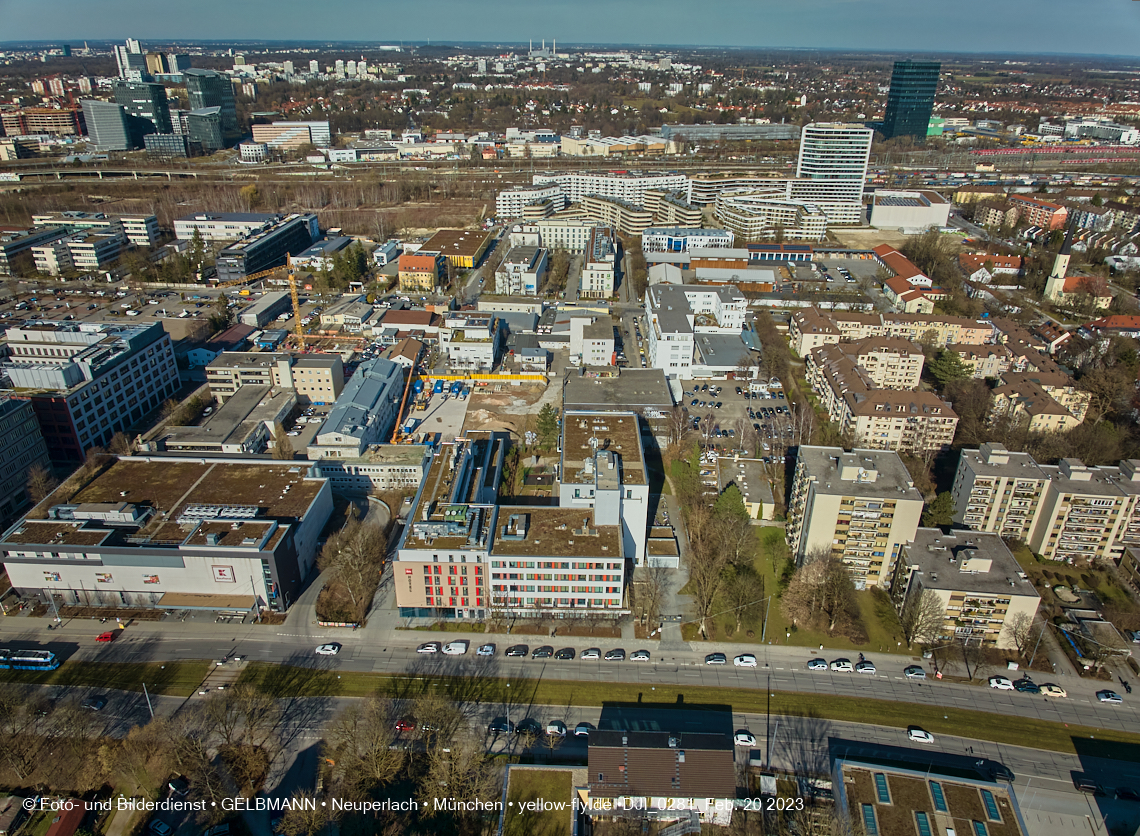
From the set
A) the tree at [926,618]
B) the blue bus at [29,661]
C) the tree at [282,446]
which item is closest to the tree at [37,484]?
the blue bus at [29,661]

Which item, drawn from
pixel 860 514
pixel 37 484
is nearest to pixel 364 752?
pixel 860 514

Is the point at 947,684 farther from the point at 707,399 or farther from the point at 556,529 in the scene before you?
the point at 707,399

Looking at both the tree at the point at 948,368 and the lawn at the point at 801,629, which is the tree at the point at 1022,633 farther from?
the tree at the point at 948,368

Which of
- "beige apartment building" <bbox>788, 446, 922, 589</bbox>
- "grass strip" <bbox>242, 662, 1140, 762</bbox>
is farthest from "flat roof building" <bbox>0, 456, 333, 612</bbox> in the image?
"beige apartment building" <bbox>788, 446, 922, 589</bbox>

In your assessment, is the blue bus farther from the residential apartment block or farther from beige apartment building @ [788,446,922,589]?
beige apartment building @ [788,446,922,589]

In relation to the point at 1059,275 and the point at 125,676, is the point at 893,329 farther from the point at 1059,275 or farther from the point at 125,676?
the point at 125,676
